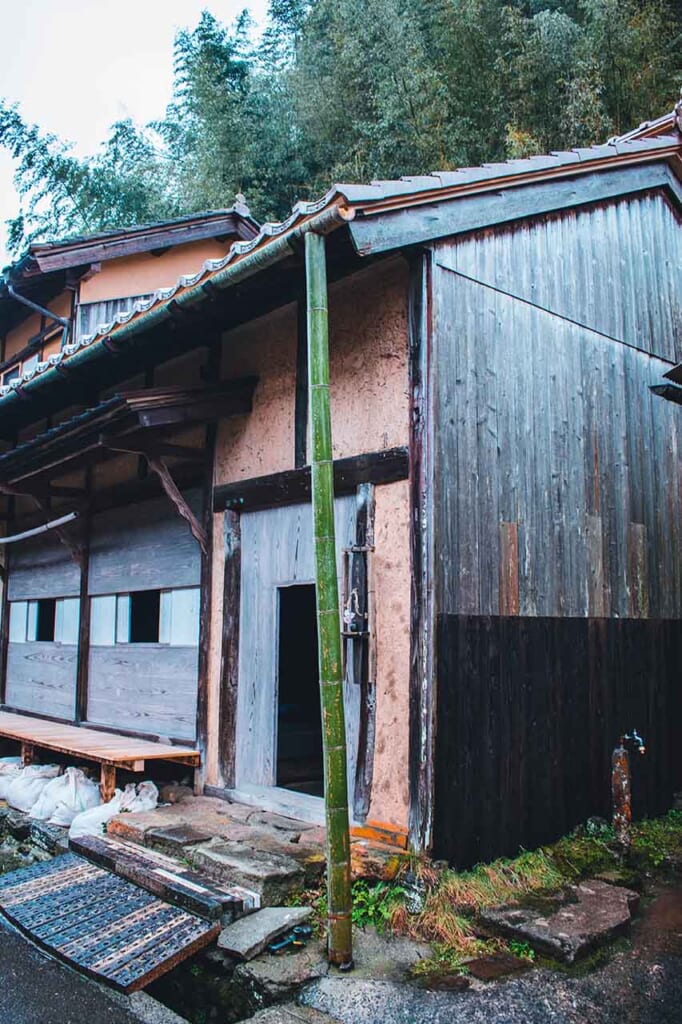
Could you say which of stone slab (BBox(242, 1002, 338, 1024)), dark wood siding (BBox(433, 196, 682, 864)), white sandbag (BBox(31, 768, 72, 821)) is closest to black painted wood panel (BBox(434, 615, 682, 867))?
dark wood siding (BBox(433, 196, 682, 864))

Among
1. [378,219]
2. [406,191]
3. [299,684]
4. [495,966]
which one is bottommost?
[495,966]

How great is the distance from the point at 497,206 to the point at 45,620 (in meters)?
7.60

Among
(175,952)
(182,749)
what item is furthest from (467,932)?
(182,749)

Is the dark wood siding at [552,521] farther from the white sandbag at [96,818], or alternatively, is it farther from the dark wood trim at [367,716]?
the white sandbag at [96,818]

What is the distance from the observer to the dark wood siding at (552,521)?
206 inches

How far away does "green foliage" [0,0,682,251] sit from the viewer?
14516 mm

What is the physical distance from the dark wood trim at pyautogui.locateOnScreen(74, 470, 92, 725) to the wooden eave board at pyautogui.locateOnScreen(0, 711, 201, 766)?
0.24 meters

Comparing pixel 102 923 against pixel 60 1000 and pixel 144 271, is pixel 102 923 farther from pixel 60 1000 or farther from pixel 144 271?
pixel 144 271

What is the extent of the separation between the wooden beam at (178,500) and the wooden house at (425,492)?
0.03 m

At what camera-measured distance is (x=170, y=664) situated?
7500mm

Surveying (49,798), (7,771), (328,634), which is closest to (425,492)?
(328,634)

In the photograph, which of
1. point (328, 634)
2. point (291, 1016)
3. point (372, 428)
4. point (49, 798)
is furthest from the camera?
point (49, 798)

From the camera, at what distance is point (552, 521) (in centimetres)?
614

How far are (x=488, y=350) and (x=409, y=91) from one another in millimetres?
13698
